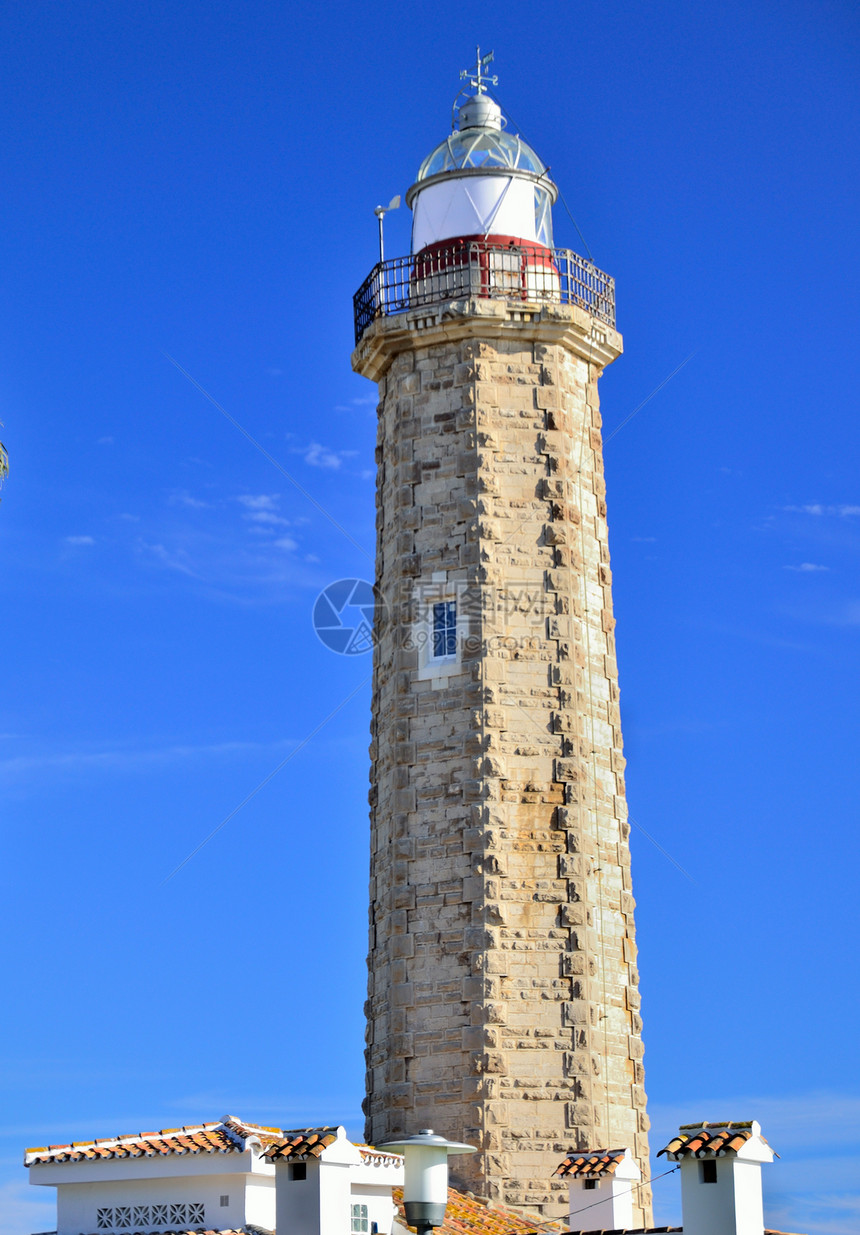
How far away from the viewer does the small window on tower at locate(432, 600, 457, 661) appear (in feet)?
69.3

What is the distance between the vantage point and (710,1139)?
1428 centimetres

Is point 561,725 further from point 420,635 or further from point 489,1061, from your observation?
point 489,1061

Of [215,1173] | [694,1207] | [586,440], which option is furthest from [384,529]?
[694,1207]

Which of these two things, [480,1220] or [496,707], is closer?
[480,1220]

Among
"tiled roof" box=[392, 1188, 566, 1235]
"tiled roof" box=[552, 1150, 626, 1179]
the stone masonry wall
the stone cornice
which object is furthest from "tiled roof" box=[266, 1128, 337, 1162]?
the stone cornice

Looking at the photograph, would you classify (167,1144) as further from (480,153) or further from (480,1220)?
(480,153)

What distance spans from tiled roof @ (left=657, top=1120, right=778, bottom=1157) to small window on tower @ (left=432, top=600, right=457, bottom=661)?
25.6 feet

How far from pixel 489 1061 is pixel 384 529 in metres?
7.00

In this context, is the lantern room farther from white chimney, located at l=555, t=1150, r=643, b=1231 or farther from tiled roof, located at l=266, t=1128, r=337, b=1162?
tiled roof, located at l=266, t=1128, r=337, b=1162

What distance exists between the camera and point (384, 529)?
22500 millimetres

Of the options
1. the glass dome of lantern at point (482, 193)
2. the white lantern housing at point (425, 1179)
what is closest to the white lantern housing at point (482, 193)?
the glass dome of lantern at point (482, 193)

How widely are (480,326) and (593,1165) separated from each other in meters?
10.4

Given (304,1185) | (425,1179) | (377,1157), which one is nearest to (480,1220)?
(377,1157)

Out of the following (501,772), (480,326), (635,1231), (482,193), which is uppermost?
(482,193)
